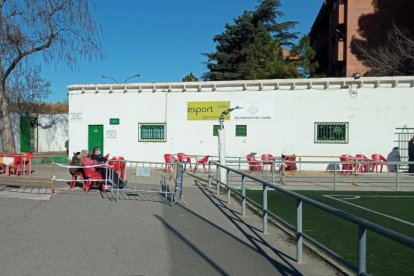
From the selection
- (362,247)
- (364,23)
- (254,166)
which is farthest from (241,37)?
(362,247)

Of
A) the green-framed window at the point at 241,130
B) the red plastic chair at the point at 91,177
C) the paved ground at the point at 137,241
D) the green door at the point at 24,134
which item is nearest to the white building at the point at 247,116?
the green-framed window at the point at 241,130

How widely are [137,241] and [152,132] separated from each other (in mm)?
17679

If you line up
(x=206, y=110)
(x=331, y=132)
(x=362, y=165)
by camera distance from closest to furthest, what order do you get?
(x=362, y=165), (x=331, y=132), (x=206, y=110)

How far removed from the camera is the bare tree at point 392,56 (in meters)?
30.3

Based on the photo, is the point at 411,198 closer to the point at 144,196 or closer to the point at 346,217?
the point at 144,196

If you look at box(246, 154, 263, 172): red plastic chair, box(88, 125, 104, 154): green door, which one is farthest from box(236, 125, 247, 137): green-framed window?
box(88, 125, 104, 154): green door

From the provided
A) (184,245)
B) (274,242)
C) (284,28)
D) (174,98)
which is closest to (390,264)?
(274,242)

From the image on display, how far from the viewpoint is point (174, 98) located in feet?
80.4

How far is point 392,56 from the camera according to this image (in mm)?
31281

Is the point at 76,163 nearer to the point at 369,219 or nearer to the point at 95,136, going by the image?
the point at 369,219

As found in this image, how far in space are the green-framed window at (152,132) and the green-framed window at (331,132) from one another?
313 inches

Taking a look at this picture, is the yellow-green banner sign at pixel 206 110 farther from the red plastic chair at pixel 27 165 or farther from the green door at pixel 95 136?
the red plastic chair at pixel 27 165

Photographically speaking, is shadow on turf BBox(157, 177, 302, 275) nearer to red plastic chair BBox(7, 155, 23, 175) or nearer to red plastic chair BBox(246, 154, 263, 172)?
red plastic chair BBox(7, 155, 23, 175)

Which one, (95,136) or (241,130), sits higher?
(241,130)
